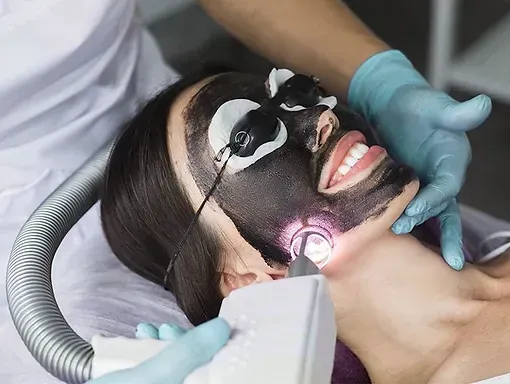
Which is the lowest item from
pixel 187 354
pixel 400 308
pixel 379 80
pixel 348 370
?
pixel 348 370

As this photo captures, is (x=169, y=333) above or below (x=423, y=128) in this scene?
above

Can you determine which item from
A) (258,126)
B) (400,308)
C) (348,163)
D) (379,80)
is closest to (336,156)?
(348,163)

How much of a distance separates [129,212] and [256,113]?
0.79 feet

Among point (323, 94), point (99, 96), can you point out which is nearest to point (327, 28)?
point (323, 94)

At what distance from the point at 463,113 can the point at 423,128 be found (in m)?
0.10

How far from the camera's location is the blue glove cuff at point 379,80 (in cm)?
134

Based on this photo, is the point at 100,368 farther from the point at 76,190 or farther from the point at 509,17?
the point at 509,17

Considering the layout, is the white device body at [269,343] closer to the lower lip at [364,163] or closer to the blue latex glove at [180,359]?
the blue latex glove at [180,359]

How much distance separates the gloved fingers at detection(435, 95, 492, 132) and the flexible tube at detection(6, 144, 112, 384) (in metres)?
0.55

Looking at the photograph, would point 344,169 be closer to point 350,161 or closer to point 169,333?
point 350,161

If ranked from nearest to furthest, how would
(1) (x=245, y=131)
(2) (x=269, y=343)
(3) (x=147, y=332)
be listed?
(2) (x=269, y=343) → (3) (x=147, y=332) → (1) (x=245, y=131)

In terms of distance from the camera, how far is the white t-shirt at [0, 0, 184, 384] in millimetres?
1224

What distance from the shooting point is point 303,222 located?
41.0 inches

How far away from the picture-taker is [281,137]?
1.06 m
